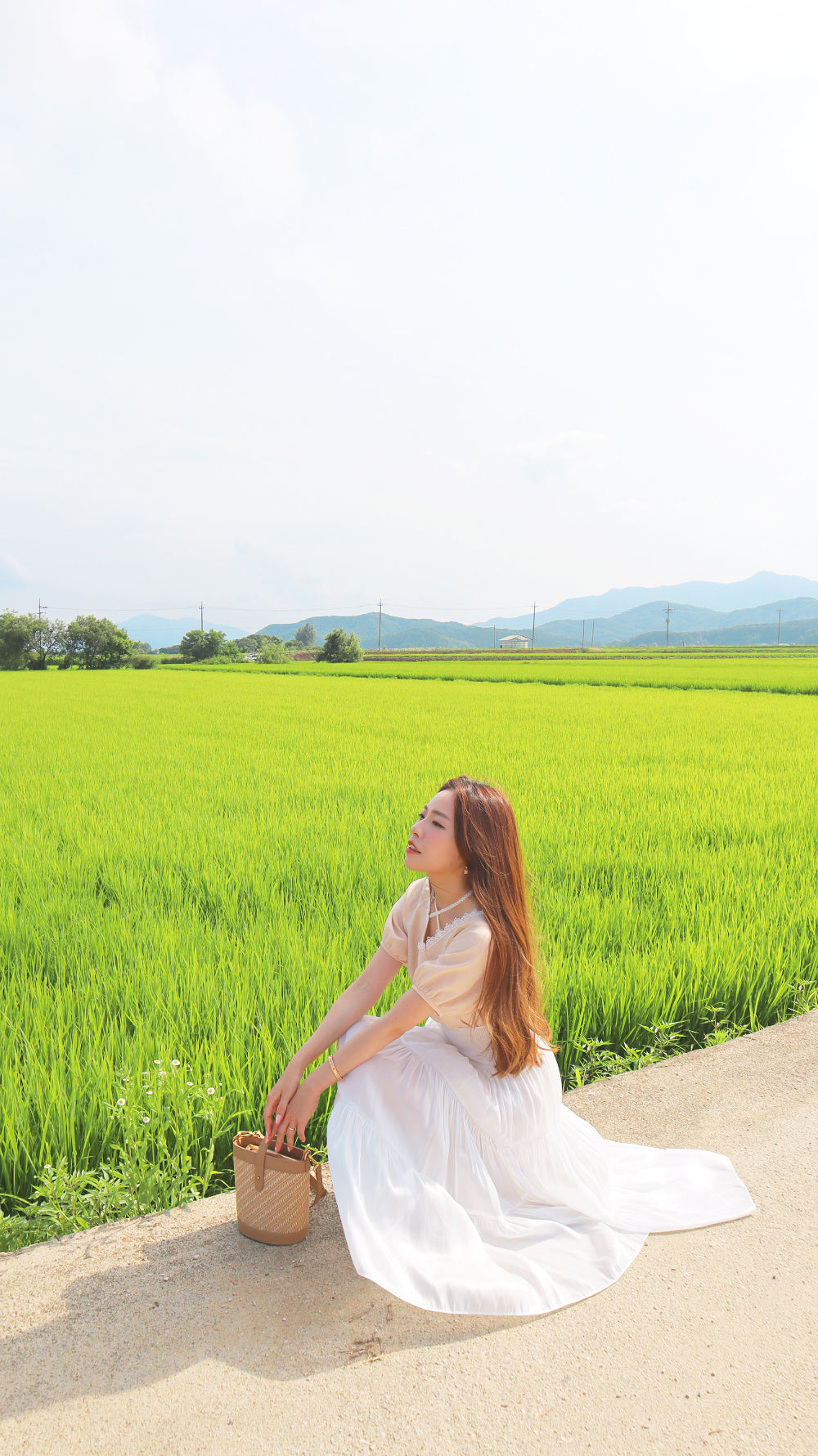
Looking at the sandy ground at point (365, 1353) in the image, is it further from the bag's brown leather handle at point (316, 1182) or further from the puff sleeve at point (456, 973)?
the puff sleeve at point (456, 973)

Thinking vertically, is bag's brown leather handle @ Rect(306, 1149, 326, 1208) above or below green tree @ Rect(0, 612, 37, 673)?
below

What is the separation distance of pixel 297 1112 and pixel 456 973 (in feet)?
→ 1.53

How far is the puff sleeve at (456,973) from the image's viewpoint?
182 centimetres

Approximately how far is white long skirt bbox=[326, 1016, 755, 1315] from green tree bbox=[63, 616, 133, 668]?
204ft

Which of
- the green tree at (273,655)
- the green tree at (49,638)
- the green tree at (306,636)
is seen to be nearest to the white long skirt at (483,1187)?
the green tree at (49,638)

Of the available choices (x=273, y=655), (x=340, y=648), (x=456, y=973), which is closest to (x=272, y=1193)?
(x=456, y=973)

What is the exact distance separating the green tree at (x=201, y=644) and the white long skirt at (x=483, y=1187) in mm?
72686

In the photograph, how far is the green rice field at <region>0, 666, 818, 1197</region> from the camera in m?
2.56

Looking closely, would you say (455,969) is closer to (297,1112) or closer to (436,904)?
(436,904)

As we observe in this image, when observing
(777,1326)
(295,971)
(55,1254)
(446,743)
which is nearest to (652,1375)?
(777,1326)

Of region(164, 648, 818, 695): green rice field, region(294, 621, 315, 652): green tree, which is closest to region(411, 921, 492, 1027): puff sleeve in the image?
region(164, 648, 818, 695): green rice field

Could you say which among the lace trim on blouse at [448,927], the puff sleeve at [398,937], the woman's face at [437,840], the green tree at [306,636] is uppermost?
the green tree at [306,636]

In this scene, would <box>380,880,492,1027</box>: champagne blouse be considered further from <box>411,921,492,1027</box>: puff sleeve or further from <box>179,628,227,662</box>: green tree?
<box>179,628,227,662</box>: green tree

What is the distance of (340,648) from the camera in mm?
63438
